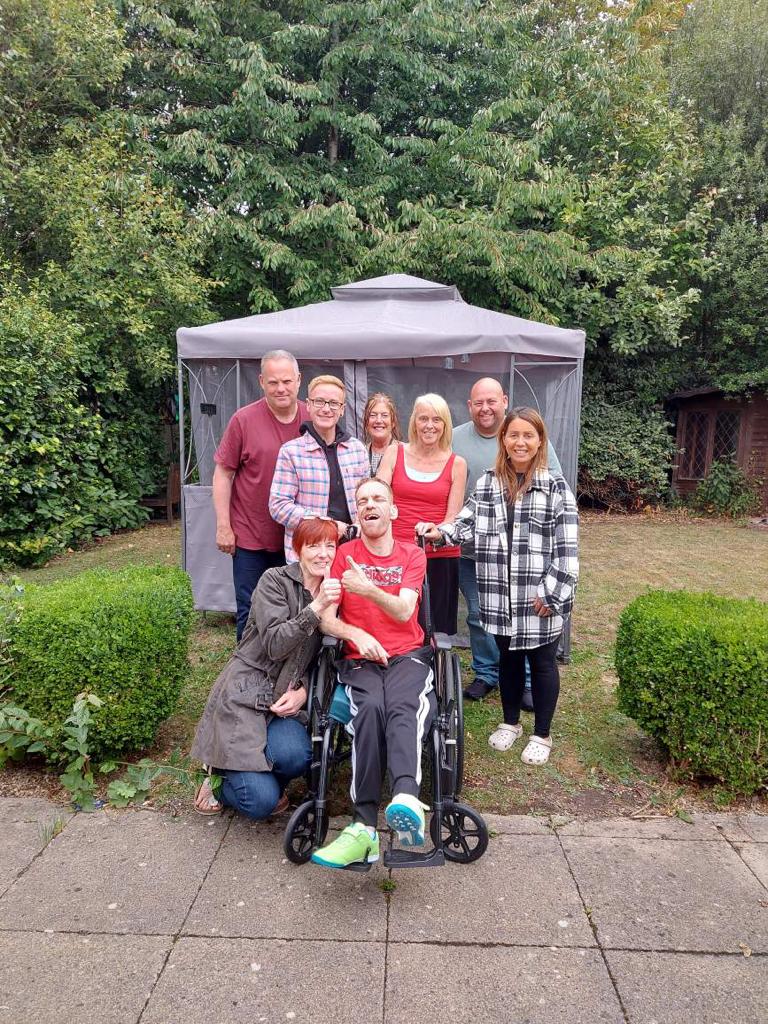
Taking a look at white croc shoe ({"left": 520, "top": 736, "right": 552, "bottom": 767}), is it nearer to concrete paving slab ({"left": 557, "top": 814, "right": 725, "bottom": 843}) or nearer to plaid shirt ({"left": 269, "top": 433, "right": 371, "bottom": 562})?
concrete paving slab ({"left": 557, "top": 814, "right": 725, "bottom": 843})

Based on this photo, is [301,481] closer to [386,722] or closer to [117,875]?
[386,722]

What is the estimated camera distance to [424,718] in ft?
7.95

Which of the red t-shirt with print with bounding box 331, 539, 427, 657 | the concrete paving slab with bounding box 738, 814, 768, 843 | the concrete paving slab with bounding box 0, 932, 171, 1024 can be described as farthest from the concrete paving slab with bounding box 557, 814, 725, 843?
the concrete paving slab with bounding box 0, 932, 171, 1024

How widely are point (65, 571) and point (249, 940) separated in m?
5.62

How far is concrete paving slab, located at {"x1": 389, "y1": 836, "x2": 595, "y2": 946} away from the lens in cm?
206

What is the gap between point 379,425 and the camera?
12.5 feet

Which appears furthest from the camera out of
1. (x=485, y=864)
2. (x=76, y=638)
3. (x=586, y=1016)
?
(x=76, y=638)

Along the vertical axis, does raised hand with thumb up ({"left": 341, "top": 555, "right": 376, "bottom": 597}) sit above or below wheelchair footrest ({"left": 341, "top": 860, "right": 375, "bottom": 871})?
above

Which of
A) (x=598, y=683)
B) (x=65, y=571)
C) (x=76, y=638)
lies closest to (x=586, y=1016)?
(x=76, y=638)

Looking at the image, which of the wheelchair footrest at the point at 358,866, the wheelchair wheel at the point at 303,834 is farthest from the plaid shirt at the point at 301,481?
the wheelchair footrest at the point at 358,866

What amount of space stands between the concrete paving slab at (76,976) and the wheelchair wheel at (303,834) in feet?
1.47

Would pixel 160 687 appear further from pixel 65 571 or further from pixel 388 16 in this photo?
pixel 388 16

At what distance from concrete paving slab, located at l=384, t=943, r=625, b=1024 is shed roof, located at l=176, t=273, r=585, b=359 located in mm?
3288

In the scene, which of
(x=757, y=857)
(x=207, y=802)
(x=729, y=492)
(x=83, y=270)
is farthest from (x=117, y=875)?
(x=729, y=492)
